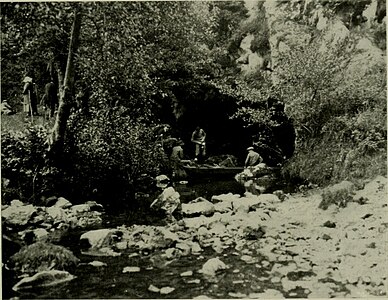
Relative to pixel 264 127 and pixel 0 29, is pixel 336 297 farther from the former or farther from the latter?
pixel 0 29

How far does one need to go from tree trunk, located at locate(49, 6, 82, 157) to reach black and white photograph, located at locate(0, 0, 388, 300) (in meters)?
0.02

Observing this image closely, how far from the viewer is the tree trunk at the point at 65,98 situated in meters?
4.62

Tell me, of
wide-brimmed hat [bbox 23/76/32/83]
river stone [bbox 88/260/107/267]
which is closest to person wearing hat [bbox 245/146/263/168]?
river stone [bbox 88/260/107/267]

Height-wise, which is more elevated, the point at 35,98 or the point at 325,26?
the point at 325,26

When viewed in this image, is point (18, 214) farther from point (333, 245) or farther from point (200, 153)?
point (333, 245)

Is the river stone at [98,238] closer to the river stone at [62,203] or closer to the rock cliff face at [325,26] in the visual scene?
the river stone at [62,203]

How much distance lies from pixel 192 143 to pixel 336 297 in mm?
2674

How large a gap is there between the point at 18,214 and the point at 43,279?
91cm

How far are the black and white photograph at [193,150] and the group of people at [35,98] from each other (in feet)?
0.07

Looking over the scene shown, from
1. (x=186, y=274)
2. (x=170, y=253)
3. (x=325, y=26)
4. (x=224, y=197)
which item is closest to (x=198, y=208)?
(x=224, y=197)

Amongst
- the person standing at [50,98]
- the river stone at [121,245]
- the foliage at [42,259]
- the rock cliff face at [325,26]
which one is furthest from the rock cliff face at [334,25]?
the foliage at [42,259]

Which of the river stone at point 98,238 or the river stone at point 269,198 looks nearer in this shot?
the river stone at point 98,238

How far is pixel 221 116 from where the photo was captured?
5871 mm

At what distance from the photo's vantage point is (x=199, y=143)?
5.70 m
